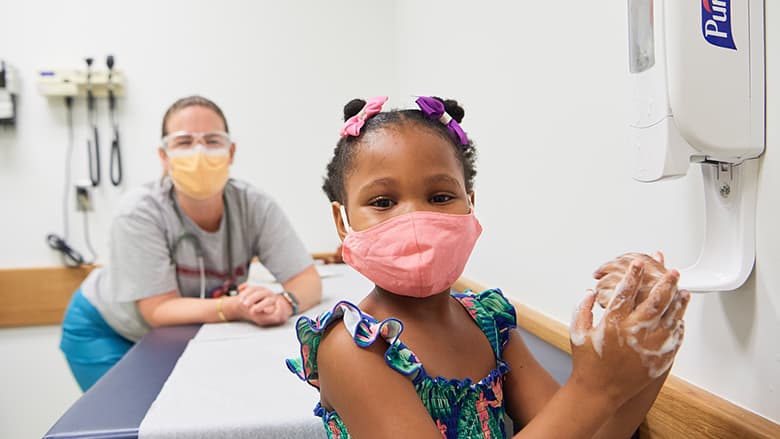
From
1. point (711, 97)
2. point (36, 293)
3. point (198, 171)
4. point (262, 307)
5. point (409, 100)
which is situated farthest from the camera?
point (36, 293)

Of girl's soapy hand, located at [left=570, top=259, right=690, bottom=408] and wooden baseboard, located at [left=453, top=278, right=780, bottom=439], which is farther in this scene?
wooden baseboard, located at [left=453, top=278, right=780, bottom=439]

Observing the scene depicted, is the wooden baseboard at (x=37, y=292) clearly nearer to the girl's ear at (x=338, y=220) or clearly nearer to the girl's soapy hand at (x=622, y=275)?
the girl's ear at (x=338, y=220)

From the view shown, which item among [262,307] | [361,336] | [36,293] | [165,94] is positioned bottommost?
[36,293]

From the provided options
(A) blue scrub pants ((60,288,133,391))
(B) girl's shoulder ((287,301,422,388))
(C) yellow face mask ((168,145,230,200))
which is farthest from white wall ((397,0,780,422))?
(A) blue scrub pants ((60,288,133,391))

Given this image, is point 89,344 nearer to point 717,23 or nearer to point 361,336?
point 361,336

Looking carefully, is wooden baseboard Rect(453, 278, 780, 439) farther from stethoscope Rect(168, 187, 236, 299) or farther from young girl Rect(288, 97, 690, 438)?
stethoscope Rect(168, 187, 236, 299)

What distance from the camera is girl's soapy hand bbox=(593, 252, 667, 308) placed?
580 mm

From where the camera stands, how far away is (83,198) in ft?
8.23

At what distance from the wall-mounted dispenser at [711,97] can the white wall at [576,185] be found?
2 centimetres

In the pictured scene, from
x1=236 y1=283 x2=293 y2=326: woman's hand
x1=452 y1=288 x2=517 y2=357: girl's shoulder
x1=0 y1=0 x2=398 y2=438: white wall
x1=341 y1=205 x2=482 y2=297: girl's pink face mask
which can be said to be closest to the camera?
x1=341 y1=205 x2=482 y2=297: girl's pink face mask

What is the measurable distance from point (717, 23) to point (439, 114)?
33 centimetres

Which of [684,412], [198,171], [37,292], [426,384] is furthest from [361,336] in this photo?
[37,292]

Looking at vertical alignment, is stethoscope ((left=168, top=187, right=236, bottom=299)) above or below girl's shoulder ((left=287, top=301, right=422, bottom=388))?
below

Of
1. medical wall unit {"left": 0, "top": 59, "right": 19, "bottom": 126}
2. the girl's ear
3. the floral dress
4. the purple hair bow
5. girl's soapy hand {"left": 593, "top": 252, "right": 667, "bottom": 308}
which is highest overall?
medical wall unit {"left": 0, "top": 59, "right": 19, "bottom": 126}
